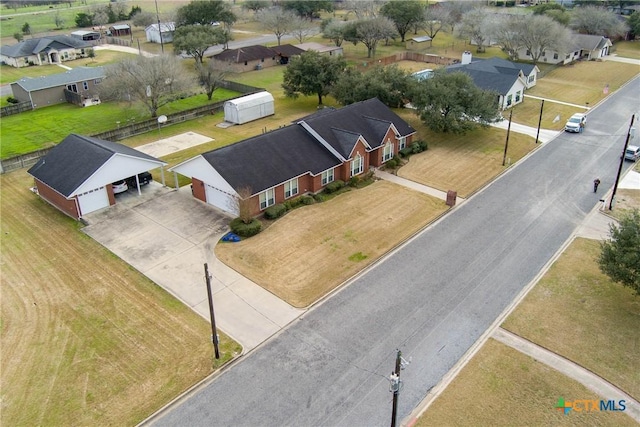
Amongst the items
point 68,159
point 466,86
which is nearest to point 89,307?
point 68,159

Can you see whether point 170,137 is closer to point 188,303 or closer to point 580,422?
point 188,303

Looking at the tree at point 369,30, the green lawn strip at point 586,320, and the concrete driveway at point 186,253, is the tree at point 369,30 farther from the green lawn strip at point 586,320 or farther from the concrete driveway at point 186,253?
the green lawn strip at point 586,320

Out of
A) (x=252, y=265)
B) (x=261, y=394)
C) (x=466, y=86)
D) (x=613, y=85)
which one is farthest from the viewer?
(x=613, y=85)

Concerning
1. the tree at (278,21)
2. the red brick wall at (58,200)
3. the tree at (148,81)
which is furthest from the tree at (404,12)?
the red brick wall at (58,200)

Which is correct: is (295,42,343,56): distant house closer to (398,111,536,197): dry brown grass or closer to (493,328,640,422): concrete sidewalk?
(398,111,536,197): dry brown grass

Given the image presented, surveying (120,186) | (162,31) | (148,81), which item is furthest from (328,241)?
(162,31)

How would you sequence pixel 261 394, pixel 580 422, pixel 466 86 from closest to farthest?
pixel 580 422 → pixel 261 394 → pixel 466 86
